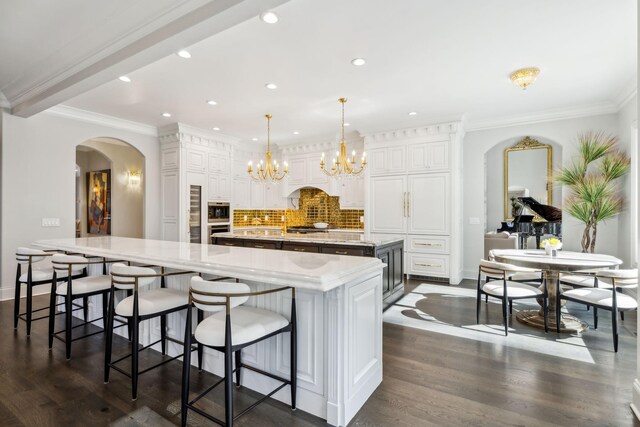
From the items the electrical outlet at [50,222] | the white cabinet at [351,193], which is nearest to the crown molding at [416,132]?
the white cabinet at [351,193]

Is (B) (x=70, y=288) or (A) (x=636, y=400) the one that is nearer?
(A) (x=636, y=400)

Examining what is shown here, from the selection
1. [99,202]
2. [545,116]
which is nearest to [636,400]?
[545,116]

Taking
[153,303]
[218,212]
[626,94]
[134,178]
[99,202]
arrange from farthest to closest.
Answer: [99,202], [134,178], [218,212], [626,94], [153,303]

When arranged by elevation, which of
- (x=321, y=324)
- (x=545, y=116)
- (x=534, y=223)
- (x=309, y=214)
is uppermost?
(x=545, y=116)

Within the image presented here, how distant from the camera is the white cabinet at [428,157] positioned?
5.60 meters

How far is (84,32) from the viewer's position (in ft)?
9.45

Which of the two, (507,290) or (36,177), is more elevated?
(36,177)

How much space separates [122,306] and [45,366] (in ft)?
3.42

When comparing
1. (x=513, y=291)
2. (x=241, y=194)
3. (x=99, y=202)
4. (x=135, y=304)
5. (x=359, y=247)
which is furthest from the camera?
(x=99, y=202)

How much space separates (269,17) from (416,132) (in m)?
3.87

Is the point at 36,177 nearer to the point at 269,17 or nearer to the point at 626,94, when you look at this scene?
the point at 269,17

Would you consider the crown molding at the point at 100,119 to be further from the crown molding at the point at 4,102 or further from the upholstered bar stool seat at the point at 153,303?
the upholstered bar stool seat at the point at 153,303

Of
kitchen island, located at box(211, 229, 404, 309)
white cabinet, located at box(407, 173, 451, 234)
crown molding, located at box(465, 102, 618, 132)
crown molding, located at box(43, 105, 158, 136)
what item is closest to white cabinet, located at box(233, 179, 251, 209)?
crown molding, located at box(43, 105, 158, 136)

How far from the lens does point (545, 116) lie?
17.1 ft
